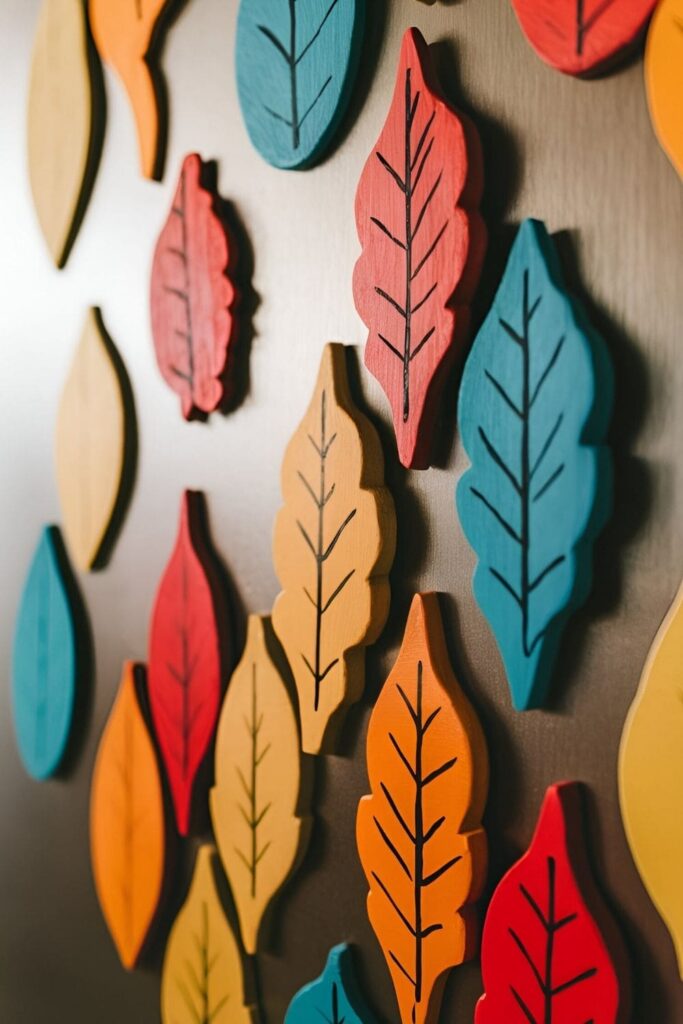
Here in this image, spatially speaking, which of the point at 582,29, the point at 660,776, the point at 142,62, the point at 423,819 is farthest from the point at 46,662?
the point at 582,29

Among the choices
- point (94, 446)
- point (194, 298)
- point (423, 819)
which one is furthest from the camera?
point (94, 446)

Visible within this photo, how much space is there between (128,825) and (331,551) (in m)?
0.45

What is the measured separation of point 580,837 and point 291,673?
33cm

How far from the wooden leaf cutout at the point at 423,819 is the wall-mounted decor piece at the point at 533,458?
64mm

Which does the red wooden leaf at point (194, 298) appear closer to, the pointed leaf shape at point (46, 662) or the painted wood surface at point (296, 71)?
the painted wood surface at point (296, 71)

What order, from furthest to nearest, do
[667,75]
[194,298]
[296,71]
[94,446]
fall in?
[94,446]
[194,298]
[296,71]
[667,75]

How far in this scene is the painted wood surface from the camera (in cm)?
97

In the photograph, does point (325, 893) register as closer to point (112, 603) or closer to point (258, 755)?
point (258, 755)

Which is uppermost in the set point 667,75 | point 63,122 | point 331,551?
point 63,122

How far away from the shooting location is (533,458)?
2.76ft

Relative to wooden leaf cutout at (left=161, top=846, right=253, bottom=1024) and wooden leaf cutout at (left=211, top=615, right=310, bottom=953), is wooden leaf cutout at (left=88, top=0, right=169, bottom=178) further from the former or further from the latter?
wooden leaf cutout at (left=161, top=846, right=253, bottom=1024)

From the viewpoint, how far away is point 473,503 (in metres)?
0.89

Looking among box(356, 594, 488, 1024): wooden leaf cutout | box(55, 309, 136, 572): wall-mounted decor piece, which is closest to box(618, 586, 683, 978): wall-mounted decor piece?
box(356, 594, 488, 1024): wooden leaf cutout

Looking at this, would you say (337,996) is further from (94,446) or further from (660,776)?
(94,446)
